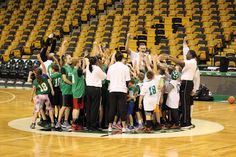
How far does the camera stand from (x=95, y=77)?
12648 mm

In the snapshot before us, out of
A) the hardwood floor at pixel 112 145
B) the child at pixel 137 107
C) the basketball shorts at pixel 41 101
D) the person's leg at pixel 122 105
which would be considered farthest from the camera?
the child at pixel 137 107

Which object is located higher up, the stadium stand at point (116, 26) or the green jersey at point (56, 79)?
the stadium stand at point (116, 26)

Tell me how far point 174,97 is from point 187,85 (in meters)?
0.48

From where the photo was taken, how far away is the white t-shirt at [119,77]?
12516 mm

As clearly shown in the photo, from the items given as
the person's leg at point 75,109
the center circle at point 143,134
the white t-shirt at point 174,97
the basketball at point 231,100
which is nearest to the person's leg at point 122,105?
the center circle at point 143,134

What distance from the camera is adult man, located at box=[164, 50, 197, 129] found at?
1366cm

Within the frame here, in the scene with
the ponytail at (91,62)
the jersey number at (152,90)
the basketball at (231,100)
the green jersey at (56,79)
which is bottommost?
→ the basketball at (231,100)

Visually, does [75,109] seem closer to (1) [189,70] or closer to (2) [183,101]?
(2) [183,101]

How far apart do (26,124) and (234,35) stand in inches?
570

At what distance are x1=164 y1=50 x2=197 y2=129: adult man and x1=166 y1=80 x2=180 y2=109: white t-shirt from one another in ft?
0.81

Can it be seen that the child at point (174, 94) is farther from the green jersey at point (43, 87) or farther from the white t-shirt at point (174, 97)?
the green jersey at point (43, 87)

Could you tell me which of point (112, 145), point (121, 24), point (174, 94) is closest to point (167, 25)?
point (121, 24)

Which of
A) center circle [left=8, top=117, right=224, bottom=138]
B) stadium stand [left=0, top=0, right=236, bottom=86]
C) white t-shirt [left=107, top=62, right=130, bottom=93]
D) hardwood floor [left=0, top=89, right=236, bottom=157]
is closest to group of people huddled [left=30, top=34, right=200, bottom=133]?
white t-shirt [left=107, top=62, right=130, bottom=93]

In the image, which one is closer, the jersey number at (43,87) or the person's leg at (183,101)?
the jersey number at (43,87)
